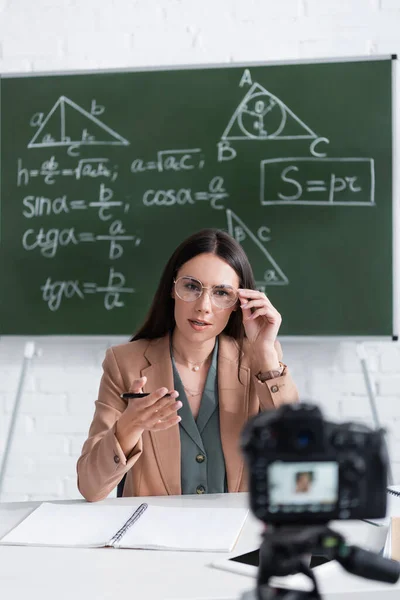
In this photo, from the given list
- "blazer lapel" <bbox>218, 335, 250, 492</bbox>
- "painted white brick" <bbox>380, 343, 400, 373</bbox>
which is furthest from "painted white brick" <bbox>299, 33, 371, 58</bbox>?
"blazer lapel" <bbox>218, 335, 250, 492</bbox>

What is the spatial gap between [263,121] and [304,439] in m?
2.16

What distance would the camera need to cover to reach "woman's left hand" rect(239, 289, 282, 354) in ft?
6.06

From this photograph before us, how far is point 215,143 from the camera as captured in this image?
271 cm

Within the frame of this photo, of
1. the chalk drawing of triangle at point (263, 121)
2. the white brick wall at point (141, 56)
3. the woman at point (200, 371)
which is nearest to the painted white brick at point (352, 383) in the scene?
the white brick wall at point (141, 56)

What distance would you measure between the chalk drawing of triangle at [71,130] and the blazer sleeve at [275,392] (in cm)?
134

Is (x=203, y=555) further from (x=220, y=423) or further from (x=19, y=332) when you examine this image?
(x=19, y=332)

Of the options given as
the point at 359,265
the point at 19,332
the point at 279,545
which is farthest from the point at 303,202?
the point at 279,545

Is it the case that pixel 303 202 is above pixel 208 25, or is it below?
below

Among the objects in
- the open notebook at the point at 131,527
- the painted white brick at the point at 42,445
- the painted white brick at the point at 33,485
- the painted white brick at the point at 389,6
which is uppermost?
the painted white brick at the point at 389,6

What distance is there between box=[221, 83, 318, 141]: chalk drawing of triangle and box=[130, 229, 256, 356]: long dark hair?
88 cm

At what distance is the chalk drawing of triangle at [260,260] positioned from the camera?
266cm

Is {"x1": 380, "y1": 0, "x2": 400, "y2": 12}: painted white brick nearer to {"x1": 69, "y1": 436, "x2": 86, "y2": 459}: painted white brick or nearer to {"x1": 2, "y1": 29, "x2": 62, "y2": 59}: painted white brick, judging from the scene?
{"x1": 2, "y1": 29, "x2": 62, "y2": 59}: painted white brick

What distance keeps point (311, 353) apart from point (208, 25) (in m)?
1.34

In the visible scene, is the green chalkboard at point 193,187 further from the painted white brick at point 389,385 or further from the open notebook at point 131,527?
the open notebook at point 131,527
